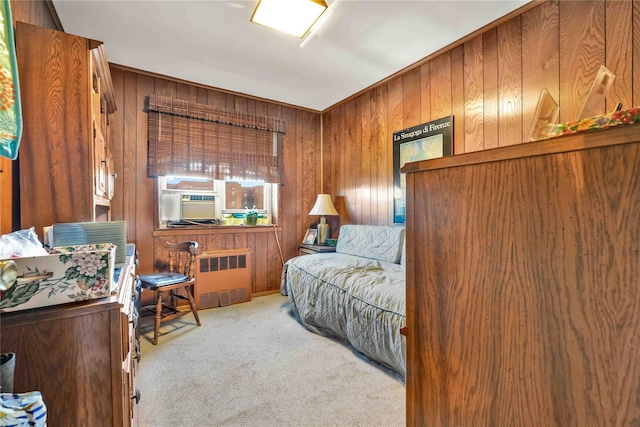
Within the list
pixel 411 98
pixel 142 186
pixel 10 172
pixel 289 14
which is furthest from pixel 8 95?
pixel 411 98

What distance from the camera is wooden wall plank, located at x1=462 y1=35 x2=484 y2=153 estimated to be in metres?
2.32

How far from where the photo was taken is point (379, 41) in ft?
7.89

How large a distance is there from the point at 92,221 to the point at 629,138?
1988 millimetres

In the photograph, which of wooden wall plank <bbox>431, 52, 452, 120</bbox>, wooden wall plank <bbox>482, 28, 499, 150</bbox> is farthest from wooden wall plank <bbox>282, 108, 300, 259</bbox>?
wooden wall plank <bbox>482, 28, 499, 150</bbox>

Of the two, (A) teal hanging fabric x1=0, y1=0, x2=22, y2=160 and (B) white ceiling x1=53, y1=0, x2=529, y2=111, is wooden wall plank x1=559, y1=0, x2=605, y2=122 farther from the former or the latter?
(A) teal hanging fabric x1=0, y1=0, x2=22, y2=160

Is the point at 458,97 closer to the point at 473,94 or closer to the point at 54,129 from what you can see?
the point at 473,94

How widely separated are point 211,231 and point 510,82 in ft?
10.7

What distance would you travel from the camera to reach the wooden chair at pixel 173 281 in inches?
95.2

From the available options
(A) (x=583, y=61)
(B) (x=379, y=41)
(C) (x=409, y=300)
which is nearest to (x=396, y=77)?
(B) (x=379, y=41)

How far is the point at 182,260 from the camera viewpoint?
294 centimetres

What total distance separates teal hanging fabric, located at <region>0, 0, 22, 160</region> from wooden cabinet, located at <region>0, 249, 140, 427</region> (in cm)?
A: 47

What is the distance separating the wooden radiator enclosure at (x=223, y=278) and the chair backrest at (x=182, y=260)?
0.65ft

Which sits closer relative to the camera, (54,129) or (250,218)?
(54,129)

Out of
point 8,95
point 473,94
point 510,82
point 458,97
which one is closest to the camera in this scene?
point 8,95
